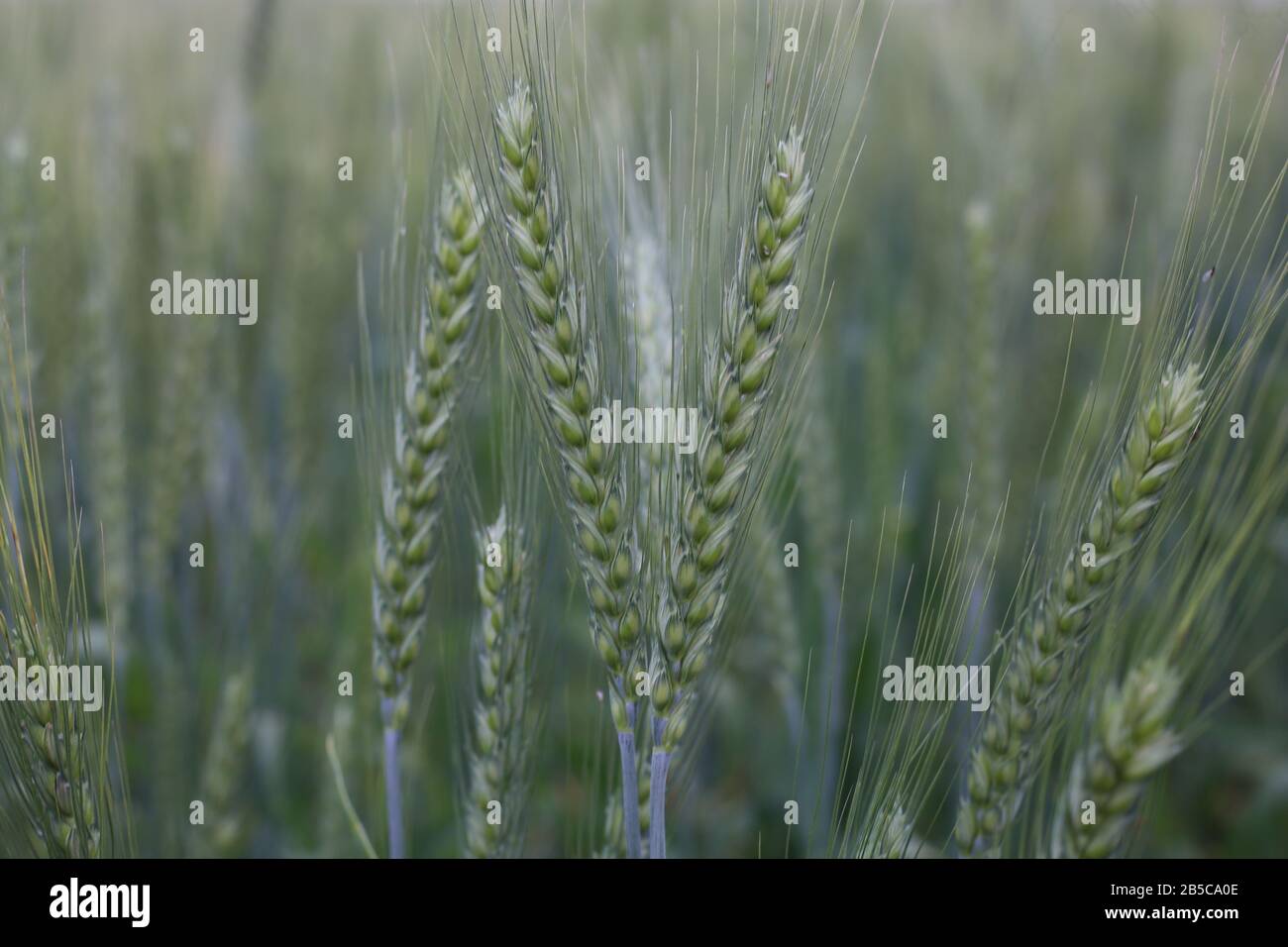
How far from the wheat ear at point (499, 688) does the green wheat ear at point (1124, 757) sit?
2.79 feet

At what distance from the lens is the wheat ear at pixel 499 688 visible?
55.9 inches

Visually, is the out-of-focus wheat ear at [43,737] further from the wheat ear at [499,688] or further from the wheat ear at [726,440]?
the wheat ear at [726,440]

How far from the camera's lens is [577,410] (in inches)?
49.5

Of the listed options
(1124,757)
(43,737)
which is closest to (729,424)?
(1124,757)

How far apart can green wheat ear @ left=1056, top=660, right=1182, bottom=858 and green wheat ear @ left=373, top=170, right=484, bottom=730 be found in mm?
1032

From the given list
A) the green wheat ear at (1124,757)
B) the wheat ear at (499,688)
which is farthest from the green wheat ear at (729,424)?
the green wheat ear at (1124,757)

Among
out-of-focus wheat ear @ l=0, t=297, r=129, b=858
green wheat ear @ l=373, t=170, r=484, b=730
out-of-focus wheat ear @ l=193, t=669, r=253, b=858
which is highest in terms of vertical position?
green wheat ear @ l=373, t=170, r=484, b=730

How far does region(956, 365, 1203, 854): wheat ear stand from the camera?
131cm

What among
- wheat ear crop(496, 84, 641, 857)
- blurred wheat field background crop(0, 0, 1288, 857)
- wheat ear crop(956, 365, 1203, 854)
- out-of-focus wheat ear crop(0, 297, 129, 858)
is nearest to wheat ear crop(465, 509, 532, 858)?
blurred wheat field background crop(0, 0, 1288, 857)

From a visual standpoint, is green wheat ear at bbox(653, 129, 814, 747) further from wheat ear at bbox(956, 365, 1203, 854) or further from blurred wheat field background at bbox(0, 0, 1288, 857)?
wheat ear at bbox(956, 365, 1203, 854)

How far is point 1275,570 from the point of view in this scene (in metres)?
2.87

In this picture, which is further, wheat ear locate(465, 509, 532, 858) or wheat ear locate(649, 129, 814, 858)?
wheat ear locate(465, 509, 532, 858)

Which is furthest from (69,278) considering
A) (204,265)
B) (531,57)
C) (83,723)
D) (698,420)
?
(698,420)

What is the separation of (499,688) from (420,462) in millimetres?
368
